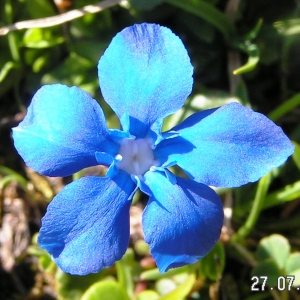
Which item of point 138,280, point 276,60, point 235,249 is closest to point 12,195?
point 138,280

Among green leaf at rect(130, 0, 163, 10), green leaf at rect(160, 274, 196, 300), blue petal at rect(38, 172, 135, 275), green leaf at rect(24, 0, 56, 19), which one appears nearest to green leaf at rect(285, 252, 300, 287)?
green leaf at rect(160, 274, 196, 300)

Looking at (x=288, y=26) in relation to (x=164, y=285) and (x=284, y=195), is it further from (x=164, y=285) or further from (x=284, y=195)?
(x=164, y=285)

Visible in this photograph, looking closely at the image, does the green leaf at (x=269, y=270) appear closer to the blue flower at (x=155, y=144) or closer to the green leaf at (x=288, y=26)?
the blue flower at (x=155, y=144)

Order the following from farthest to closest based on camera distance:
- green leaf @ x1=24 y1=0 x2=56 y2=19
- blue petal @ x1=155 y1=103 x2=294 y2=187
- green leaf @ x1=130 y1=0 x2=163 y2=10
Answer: green leaf @ x1=24 y1=0 x2=56 y2=19 → green leaf @ x1=130 y1=0 x2=163 y2=10 → blue petal @ x1=155 y1=103 x2=294 y2=187

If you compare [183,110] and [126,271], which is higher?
[183,110]

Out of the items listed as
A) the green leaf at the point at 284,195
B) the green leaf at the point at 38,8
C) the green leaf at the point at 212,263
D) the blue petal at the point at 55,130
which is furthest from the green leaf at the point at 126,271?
the green leaf at the point at 38,8

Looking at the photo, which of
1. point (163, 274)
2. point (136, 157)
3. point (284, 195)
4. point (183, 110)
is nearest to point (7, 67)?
point (183, 110)

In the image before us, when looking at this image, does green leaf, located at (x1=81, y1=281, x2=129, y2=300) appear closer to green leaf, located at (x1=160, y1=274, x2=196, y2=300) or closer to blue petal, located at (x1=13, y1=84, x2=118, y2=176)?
green leaf, located at (x1=160, y1=274, x2=196, y2=300)
